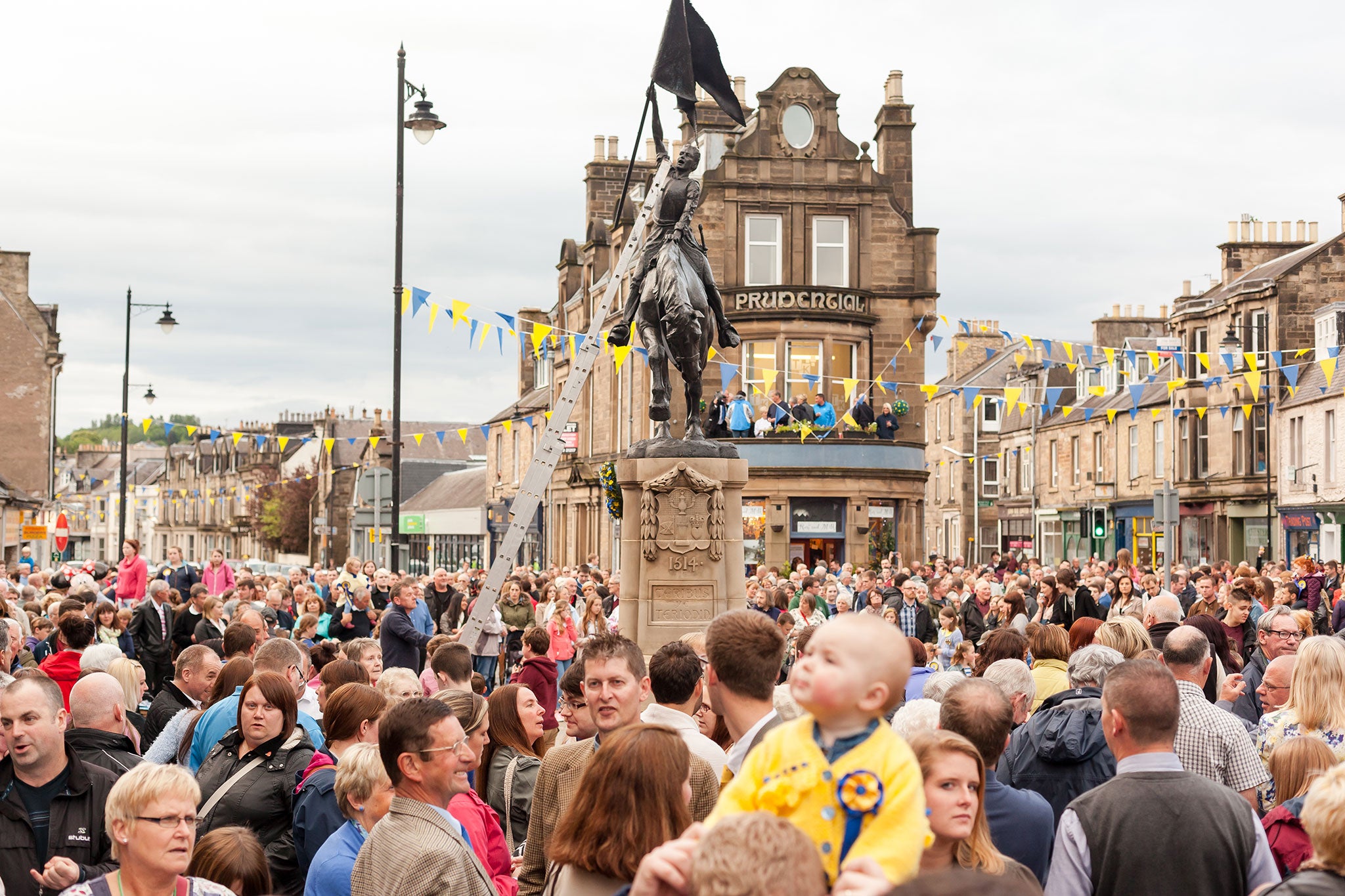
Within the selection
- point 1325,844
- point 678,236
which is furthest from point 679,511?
point 1325,844

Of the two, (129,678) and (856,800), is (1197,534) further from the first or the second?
(856,800)

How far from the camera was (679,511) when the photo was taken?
41.0 ft

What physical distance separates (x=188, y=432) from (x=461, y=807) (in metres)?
30.1

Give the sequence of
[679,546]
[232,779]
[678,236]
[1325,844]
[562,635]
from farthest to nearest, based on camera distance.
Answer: [562,635], [679,546], [678,236], [232,779], [1325,844]

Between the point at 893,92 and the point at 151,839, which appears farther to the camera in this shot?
the point at 893,92

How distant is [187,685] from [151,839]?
4075 millimetres

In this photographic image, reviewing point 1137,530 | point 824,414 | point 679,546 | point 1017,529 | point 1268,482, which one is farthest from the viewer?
point 1017,529

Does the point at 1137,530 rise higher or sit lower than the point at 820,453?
lower

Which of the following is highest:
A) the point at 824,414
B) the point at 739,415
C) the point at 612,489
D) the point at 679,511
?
the point at 824,414

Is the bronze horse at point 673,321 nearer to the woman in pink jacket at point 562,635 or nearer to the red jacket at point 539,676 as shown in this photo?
the red jacket at point 539,676

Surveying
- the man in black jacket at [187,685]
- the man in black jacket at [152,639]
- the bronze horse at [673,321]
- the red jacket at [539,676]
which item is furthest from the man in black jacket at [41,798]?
the man in black jacket at [152,639]

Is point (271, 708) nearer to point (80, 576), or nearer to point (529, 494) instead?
point (529, 494)

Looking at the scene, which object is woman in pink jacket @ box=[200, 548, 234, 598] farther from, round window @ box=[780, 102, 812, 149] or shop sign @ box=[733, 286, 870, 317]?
round window @ box=[780, 102, 812, 149]

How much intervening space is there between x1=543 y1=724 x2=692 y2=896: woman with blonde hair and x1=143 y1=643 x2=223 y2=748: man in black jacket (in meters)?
4.79
